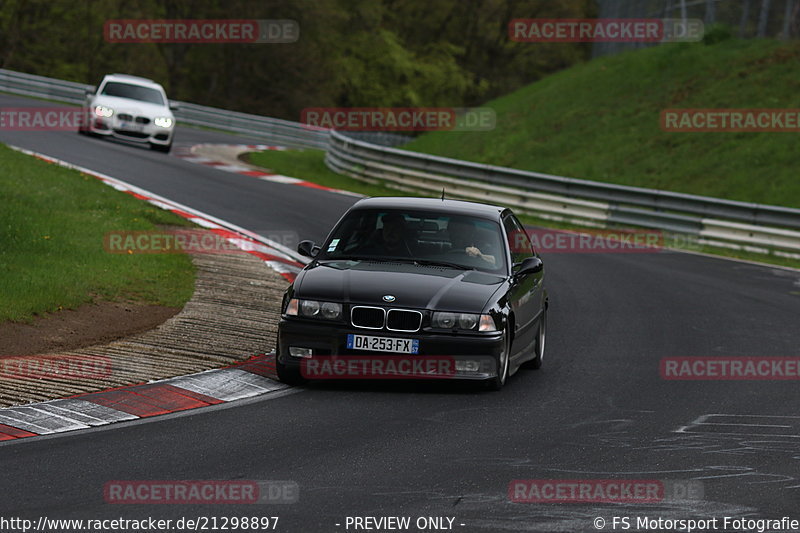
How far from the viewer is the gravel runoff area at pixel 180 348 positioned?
359 inches

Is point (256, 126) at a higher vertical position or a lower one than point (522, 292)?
higher

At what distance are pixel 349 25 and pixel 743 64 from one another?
36.1m

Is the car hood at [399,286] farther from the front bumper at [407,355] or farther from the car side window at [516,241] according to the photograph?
the car side window at [516,241]

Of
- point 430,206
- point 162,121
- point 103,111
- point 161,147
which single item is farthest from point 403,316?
point 161,147

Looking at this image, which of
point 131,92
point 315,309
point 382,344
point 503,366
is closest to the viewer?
point 382,344

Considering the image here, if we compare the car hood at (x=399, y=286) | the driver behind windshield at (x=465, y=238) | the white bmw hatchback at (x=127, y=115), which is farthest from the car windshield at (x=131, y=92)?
the car hood at (x=399, y=286)

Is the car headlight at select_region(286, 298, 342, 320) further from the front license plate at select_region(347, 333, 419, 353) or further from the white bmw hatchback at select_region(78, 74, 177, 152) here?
the white bmw hatchback at select_region(78, 74, 177, 152)

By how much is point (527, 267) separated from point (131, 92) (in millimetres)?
21817

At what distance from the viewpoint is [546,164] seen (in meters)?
34.1

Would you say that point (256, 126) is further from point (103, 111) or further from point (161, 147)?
point (103, 111)

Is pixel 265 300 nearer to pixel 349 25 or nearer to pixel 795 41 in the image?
pixel 795 41

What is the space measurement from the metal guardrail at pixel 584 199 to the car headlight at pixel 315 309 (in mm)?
14788

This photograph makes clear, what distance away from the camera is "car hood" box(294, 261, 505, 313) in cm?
948

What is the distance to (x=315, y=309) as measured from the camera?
954cm
